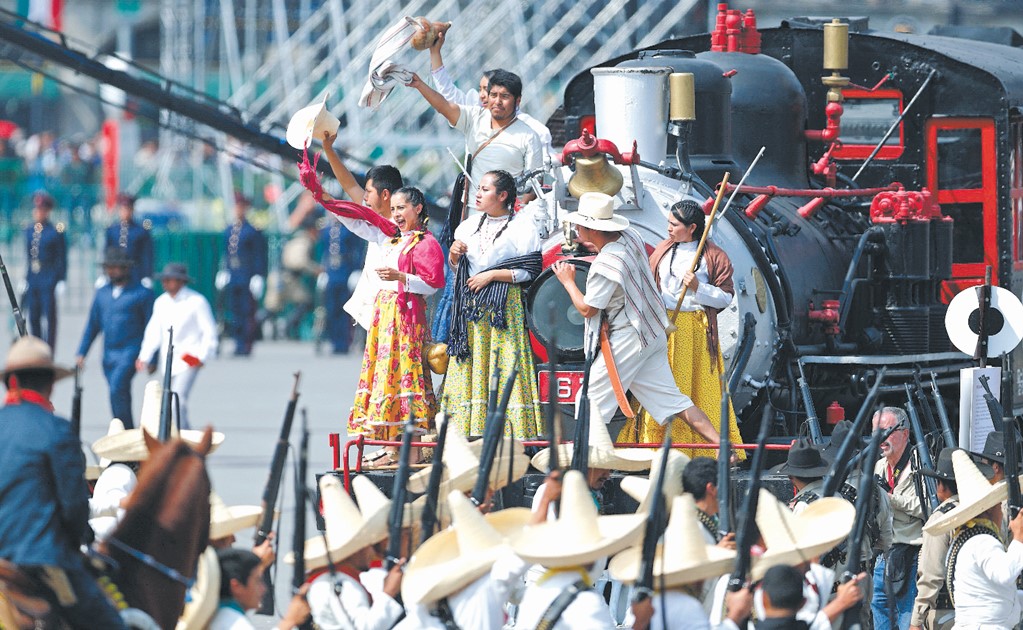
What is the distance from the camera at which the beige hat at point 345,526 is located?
6262mm

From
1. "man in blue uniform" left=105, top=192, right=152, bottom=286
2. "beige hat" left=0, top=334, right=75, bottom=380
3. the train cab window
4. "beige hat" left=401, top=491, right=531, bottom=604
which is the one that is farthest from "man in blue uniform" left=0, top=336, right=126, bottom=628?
"man in blue uniform" left=105, top=192, right=152, bottom=286

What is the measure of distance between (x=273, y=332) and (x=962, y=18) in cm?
1180

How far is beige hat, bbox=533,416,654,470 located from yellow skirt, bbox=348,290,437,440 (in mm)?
814

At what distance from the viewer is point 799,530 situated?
640cm

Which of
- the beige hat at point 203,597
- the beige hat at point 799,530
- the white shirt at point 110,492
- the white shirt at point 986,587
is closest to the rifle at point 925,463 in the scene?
the white shirt at point 986,587

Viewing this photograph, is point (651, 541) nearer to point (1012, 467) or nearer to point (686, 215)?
point (1012, 467)

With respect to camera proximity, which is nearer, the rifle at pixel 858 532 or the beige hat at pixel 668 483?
the rifle at pixel 858 532

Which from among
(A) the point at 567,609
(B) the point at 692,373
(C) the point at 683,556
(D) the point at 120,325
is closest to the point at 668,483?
(C) the point at 683,556

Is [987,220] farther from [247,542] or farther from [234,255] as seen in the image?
[234,255]

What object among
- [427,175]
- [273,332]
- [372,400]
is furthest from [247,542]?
[427,175]

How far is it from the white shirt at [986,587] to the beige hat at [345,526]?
2241 mm

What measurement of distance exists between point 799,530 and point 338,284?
1677cm

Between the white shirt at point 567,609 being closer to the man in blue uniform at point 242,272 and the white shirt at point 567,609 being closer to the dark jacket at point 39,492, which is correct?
the dark jacket at point 39,492

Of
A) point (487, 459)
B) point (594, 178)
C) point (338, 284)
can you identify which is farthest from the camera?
point (338, 284)
